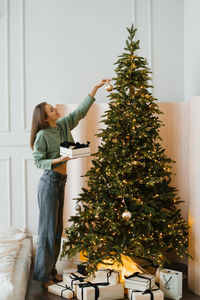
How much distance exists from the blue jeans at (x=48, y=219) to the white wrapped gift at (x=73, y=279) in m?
0.15

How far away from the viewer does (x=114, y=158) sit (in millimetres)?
2623

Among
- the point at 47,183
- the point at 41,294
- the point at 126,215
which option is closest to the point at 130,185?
the point at 126,215

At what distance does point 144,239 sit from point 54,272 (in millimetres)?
933

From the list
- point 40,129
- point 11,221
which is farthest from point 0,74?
point 11,221

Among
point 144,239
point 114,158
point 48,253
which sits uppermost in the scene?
point 114,158

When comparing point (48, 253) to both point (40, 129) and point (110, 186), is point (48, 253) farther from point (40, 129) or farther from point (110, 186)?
point (40, 129)

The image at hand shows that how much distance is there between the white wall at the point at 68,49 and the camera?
11.6 feet

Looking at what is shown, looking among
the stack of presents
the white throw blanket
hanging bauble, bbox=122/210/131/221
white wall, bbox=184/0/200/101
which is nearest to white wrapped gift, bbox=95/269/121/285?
the stack of presents

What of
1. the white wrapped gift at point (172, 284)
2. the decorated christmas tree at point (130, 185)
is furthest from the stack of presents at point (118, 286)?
the decorated christmas tree at point (130, 185)

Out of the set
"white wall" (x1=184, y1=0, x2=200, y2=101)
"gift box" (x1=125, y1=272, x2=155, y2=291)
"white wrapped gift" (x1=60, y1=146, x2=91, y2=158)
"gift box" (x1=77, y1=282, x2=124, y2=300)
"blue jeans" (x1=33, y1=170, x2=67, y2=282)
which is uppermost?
"white wall" (x1=184, y1=0, x2=200, y2=101)

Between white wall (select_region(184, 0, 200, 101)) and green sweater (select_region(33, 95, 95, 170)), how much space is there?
3.69 feet

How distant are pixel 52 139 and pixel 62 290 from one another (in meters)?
1.22

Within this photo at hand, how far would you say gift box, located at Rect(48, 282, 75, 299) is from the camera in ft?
8.51

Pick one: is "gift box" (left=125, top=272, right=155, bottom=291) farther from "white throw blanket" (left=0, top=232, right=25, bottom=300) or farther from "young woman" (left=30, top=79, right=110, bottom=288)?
"white throw blanket" (left=0, top=232, right=25, bottom=300)
